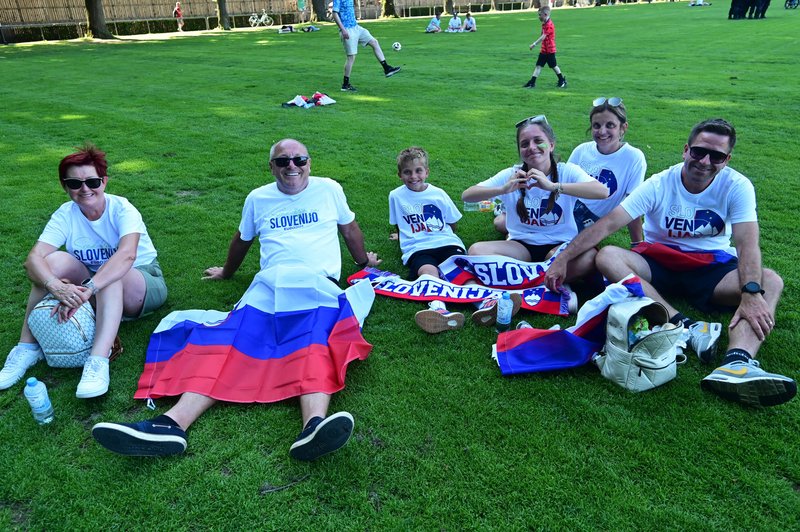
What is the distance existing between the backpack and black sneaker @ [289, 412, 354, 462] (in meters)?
1.56

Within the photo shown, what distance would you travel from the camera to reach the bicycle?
3769cm

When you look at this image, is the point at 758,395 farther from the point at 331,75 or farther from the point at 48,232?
the point at 331,75

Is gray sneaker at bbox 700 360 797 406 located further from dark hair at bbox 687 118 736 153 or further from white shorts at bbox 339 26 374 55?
white shorts at bbox 339 26 374 55

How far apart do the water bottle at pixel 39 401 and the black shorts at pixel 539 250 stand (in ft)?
11.5

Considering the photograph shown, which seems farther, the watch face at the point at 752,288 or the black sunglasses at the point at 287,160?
the black sunglasses at the point at 287,160

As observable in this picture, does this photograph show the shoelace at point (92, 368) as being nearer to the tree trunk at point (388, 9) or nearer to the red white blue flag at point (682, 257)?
the red white blue flag at point (682, 257)

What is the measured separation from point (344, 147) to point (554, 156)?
465 centimetres

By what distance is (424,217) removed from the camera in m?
4.93

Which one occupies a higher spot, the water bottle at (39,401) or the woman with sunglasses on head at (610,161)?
the woman with sunglasses on head at (610,161)

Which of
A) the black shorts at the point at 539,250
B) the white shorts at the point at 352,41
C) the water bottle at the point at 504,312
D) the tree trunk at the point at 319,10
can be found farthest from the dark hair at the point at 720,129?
the tree trunk at the point at 319,10

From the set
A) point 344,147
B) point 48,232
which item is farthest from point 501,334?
point 344,147

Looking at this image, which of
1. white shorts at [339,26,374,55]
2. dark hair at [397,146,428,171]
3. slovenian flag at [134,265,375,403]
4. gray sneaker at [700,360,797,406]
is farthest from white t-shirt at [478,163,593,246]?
white shorts at [339,26,374,55]

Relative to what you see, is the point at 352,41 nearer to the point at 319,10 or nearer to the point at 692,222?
the point at 692,222

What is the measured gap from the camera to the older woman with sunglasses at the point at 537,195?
4188mm
